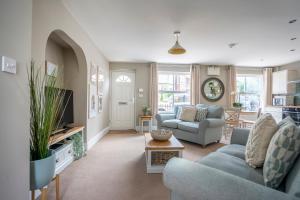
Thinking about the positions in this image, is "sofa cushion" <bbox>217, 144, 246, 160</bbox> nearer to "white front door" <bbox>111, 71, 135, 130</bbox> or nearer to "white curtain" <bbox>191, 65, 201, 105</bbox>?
"white curtain" <bbox>191, 65, 201, 105</bbox>

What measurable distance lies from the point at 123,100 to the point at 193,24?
3.50m

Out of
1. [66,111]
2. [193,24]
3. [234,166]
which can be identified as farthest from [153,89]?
[234,166]

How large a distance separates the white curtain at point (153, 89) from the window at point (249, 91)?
124 inches

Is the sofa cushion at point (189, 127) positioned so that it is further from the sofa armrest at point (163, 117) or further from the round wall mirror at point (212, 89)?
the round wall mirror at point (212, 89)

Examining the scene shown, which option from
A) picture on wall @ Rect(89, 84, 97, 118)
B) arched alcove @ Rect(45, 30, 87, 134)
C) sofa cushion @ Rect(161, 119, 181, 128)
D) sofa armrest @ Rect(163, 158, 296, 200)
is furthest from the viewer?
sofa cushion @ Rect(161, 119, 181, 128)

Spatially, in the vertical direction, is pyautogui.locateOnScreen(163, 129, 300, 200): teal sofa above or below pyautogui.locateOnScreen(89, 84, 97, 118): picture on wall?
below

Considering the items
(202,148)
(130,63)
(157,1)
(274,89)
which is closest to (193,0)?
(157,1)

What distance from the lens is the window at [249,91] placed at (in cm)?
589

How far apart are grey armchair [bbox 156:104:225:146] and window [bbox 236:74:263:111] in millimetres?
2628

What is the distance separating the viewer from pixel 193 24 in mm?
2605

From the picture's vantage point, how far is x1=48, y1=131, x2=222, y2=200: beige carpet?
1724 millimetres

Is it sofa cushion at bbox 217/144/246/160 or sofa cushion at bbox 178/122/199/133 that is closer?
sofa cushion at bbox 217/144/246/160

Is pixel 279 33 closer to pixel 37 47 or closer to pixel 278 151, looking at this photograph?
pixel 278 151

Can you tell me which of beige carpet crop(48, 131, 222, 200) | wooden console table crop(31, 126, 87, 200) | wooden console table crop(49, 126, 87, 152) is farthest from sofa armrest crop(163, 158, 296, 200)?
wooden console table crop(49, 126, 87, 152)
